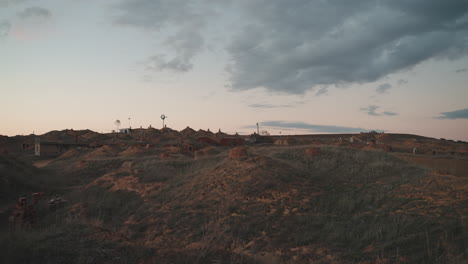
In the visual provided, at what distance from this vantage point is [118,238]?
20.1 feet

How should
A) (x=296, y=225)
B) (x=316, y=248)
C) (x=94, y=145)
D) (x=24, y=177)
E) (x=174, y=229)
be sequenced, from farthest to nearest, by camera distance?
(x=94, y=145)
(x=24, y=177)
(x=174, y=229)
(x=296, y=225)
(x=316, y=248)

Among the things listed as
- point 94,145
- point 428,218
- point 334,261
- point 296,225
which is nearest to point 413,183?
point 428,218

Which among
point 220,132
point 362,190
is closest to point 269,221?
point 362,190

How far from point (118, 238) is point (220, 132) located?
5942 cm

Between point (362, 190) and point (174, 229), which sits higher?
point (362, 190)

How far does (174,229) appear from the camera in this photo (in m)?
10.1

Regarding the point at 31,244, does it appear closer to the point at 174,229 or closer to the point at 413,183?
the point at 174,229

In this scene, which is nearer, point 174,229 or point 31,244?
point 31,244

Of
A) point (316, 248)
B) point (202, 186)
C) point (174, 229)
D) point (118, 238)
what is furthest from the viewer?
point (202, 186)

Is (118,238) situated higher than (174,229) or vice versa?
(118,238)

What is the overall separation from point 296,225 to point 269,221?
91 centimetres

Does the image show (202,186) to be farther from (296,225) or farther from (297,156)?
(297,156)

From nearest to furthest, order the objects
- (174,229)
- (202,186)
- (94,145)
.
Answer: (174,229)
(202,186)
(94,145)

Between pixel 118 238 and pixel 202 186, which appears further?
pixel 202 186
